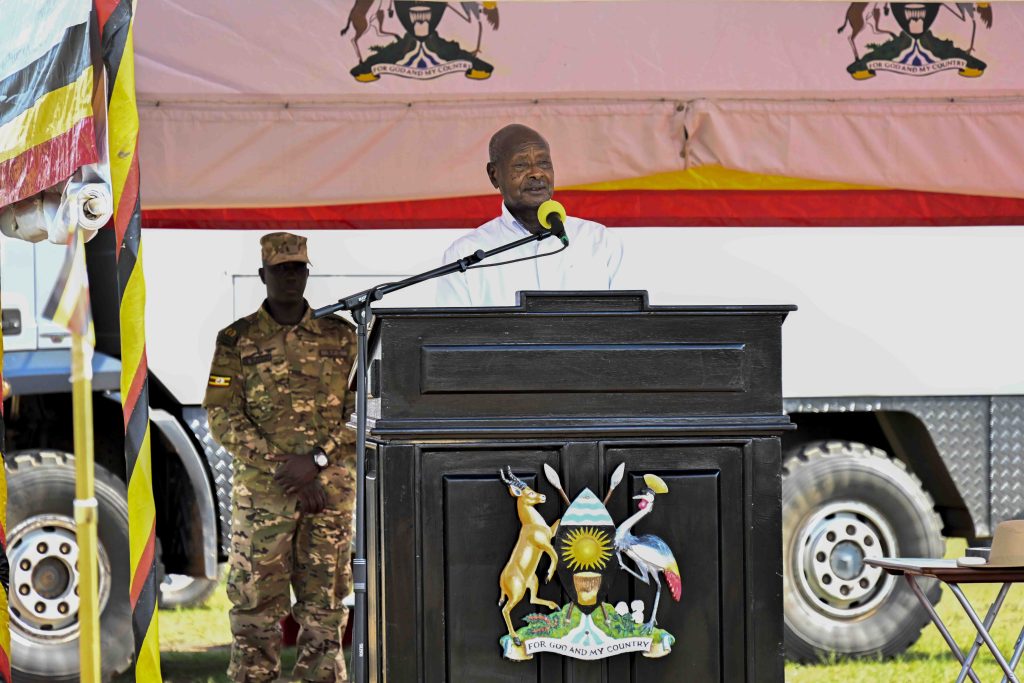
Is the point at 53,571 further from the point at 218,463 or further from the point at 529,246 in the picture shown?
the point at 529,246

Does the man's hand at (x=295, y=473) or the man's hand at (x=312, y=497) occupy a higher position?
the man's hand at (x=295, y=473)

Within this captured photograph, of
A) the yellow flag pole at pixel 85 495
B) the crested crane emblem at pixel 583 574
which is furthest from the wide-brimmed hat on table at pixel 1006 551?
the yellow flag pole at pixel 85 495

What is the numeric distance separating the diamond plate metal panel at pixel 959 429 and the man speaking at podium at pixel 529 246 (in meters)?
3.26

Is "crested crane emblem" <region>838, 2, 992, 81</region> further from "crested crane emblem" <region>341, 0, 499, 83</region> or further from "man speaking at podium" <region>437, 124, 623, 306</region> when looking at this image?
"man speaking at podium" <region>437, 124, 623, 306</region>

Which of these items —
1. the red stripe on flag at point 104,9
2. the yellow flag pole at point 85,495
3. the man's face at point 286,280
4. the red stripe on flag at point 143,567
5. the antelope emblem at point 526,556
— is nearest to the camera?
the yellow flag pole at point 85,495

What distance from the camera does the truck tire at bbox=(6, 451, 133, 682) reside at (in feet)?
24.3

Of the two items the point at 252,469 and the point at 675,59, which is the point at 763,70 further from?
the point at 252,469

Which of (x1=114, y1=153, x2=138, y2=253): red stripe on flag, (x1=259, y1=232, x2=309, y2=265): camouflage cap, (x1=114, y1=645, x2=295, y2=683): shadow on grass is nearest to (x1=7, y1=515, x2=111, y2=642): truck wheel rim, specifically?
(x1=114, y1=645, x2=295, y2=683): shadow on grass

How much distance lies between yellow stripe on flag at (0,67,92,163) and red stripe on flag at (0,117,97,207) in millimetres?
19

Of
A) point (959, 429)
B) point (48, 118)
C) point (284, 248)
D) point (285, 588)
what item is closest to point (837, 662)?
point (959, 429)

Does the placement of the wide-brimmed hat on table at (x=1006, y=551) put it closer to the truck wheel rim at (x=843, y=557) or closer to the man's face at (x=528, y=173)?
the man's face at (x=528, y=173)

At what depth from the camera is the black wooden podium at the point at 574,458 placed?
392cm

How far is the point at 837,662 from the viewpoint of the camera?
796 centimetres

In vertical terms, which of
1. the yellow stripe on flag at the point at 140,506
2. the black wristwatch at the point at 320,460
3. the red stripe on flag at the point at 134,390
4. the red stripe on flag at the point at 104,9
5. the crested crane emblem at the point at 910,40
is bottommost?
the black wristwatch at the point at 320,460
